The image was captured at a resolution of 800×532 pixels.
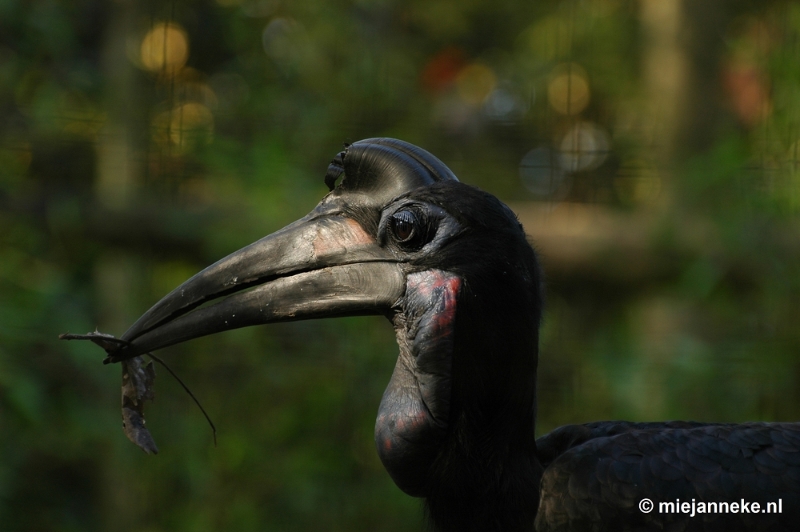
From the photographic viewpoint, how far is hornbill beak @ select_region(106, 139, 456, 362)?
4.59 ft

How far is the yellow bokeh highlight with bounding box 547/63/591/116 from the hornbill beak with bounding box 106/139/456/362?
7.19 ft

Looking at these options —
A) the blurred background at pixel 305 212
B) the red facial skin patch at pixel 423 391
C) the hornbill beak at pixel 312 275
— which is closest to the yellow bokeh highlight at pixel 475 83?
the blurred background at pixel 305 212

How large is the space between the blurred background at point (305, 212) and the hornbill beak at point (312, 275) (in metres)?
1.64

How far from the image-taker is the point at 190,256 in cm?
327

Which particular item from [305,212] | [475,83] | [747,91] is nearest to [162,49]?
[305,212]

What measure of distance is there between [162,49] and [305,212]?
3.21 feet

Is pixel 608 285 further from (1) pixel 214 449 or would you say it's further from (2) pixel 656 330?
(1) pixel 214 449

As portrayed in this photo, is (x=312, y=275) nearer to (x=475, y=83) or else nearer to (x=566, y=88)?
(x=566, y=88)

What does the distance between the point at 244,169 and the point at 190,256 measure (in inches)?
15.4

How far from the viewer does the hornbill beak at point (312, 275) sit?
1400 mm

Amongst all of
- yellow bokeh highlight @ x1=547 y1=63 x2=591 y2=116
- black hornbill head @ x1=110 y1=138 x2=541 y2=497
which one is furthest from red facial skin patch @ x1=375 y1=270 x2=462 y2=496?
yellow bokeh highlight @ x1=547 y1=63 x2=591 y2=116

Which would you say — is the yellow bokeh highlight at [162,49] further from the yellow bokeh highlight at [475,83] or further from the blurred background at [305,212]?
the yellow bokeh highlight at [475,83]

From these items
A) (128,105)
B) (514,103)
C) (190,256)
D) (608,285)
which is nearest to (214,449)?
(190,256)

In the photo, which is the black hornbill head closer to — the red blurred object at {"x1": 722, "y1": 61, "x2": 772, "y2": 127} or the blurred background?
the blurred background
